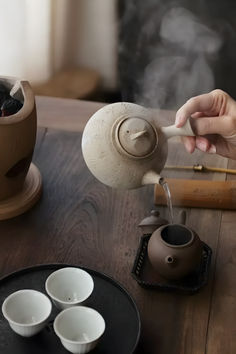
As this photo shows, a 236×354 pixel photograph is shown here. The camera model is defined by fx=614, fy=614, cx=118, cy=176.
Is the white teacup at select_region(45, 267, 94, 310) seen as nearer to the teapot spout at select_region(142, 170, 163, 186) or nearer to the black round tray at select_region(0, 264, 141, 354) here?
the black round tray at select_region(0, 264, 141, 354)

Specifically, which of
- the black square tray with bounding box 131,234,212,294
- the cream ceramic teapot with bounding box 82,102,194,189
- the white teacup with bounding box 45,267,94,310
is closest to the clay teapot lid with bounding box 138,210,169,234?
the black square tray with bounding box 131,234,212,294

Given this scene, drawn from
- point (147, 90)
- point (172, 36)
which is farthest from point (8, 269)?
point (172, 36)

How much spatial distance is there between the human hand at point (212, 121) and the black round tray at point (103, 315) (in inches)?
14.6

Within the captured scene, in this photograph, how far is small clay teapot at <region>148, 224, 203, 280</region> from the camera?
122 cm

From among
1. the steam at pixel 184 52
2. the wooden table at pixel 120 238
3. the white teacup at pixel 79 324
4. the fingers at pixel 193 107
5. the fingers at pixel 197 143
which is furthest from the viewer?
the steam at pixel 184 52

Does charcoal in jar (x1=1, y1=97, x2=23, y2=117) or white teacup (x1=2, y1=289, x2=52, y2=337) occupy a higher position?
charcoal in jar (x1=1, y1=97, x2=23, y2=117)

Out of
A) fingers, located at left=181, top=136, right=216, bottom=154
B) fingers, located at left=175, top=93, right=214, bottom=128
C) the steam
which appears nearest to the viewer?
fingers, located at left=175, top=93, right=214, bottom=128

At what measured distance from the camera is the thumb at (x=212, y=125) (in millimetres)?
1310

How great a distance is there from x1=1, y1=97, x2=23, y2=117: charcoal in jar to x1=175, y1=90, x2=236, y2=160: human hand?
1.25 feet

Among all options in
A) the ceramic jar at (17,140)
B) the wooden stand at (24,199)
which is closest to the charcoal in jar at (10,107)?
the ceramic jar at (17,140)

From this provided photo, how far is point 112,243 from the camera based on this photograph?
4.50 ft

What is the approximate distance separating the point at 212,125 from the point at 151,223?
252mm

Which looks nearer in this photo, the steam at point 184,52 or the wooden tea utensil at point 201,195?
the wooden tea utensil at point 201,195

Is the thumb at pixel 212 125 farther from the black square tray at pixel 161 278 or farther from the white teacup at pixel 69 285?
the white teacup at pixel 69 285
